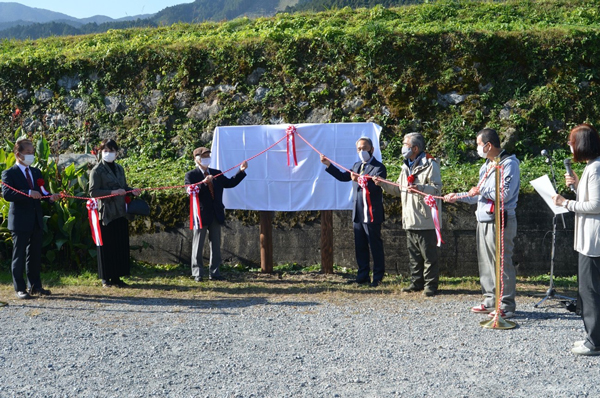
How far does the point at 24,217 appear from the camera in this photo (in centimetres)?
763

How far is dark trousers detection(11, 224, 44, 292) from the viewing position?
7.68 m

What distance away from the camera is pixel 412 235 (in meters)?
7.71

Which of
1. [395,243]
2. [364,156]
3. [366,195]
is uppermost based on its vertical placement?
[364,156]

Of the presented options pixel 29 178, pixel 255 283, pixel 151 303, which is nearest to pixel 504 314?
pixel 255 283

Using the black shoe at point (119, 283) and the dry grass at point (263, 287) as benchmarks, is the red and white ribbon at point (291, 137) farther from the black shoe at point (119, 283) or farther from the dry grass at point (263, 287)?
the black shoe at point (119, 283)

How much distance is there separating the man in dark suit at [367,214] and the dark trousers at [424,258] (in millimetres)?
532

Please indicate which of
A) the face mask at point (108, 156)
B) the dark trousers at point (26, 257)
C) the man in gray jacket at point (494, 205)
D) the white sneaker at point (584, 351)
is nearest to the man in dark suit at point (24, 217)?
the dark trousers at point (26, 257)

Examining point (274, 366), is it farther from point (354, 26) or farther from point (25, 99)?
point (25, 99)

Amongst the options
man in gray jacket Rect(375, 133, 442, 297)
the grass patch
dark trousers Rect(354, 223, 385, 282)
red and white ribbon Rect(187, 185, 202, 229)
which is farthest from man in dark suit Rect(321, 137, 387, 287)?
red and white ribbon Rect(187, 185, 202, 229)

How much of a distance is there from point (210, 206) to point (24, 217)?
8.09 ft

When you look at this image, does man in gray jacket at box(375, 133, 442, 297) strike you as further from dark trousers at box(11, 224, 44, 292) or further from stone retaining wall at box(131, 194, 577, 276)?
dark trousers at box(11, 224, 44, 292)

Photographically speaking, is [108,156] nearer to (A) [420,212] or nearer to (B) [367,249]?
(B) [367,249]

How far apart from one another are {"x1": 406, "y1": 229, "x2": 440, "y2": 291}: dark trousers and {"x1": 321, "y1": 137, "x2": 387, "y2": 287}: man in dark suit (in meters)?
0.53

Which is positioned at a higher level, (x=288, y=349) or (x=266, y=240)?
(x=266, y=240)
